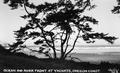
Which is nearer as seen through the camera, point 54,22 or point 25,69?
point 25,69

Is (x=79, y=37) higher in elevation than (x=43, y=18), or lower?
lower

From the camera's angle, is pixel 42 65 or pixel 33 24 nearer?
pixel 42 65

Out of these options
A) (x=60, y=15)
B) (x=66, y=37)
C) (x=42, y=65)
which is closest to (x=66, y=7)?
(x=60, y=15)

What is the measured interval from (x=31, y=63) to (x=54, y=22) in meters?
7.26

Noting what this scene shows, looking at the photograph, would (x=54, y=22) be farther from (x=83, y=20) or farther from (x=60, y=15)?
(x=83, y=20)

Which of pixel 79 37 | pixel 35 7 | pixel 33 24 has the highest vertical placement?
pixel 35 7

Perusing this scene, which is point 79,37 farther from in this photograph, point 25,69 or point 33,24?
point 25,69

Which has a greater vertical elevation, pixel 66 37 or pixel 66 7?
pixel 66 7

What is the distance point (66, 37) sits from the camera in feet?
69.1

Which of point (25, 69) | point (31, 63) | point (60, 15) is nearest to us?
point (25, 69)

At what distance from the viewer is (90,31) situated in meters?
20.5

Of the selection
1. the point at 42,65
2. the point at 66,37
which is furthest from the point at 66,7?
the point at 42,65

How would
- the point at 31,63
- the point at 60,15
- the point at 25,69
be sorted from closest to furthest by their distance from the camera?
the point at 25,69 < the point at 31,63 < the point at 60,15

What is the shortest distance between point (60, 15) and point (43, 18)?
142 cm
